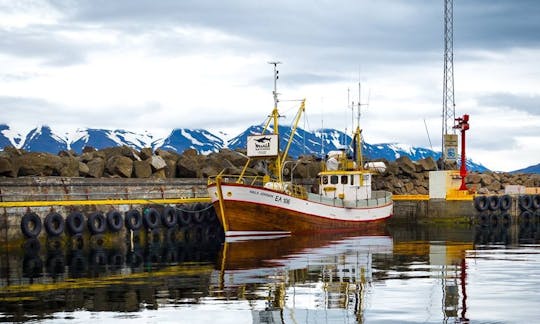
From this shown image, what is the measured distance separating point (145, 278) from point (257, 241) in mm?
16070

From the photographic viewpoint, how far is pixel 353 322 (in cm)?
1499

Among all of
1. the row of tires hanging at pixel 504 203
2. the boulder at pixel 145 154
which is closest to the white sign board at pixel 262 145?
the boulder at pixel 145 154

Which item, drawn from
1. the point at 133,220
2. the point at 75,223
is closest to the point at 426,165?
the point at 133,220

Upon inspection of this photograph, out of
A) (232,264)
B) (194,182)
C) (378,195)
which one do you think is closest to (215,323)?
(232,264)

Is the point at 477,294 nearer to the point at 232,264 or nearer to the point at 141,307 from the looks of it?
the point at 141,307

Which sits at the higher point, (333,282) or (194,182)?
(194,182)

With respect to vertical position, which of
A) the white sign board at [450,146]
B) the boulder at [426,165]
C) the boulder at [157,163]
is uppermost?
the white sign board at [450,146]

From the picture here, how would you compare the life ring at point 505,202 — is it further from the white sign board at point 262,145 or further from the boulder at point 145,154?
the boulder at point 145,154

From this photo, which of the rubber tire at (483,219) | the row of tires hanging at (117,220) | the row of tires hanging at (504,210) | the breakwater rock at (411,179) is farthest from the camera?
the breakwater rock at (411,179)

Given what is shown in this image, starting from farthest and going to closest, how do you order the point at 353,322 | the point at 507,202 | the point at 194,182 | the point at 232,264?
the point at 507,202, the point at 194,182, the point at 232,264, the point at 353,322

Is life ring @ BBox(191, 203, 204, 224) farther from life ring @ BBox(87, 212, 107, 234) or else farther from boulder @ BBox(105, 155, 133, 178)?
life ring @ BBox(87, 212, 107, 234)

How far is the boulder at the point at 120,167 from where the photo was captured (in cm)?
4550

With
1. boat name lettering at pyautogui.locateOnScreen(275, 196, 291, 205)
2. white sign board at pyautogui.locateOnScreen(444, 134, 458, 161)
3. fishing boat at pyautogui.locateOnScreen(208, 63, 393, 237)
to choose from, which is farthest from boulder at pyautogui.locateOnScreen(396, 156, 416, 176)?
boat name lettering at pyautogui.locateOnScreen(275, 196, 291, 205)

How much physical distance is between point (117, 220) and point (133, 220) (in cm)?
122
